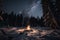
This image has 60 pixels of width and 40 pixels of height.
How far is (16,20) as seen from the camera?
600 cm

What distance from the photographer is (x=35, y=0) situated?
6656 mm

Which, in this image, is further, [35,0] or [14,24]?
[35,0]

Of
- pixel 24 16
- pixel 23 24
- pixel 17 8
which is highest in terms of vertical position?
pixel 17 8

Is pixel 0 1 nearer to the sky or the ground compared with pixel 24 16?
nearer to the sky

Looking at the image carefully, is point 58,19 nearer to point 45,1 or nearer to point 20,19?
point 45,1

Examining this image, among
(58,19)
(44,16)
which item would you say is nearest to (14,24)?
(44,16)

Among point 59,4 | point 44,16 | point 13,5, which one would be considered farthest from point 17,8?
point 59,4

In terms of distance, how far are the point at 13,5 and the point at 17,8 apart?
0.92 feet

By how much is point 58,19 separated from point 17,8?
2.26 metres

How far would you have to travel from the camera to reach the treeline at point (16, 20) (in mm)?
5756

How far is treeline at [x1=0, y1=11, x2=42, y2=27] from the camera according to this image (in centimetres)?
576

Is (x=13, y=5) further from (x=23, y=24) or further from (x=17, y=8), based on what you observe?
(x=23, y=24)

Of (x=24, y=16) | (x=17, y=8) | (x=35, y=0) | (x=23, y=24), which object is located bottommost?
(x=23, y=24)

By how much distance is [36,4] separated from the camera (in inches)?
260
